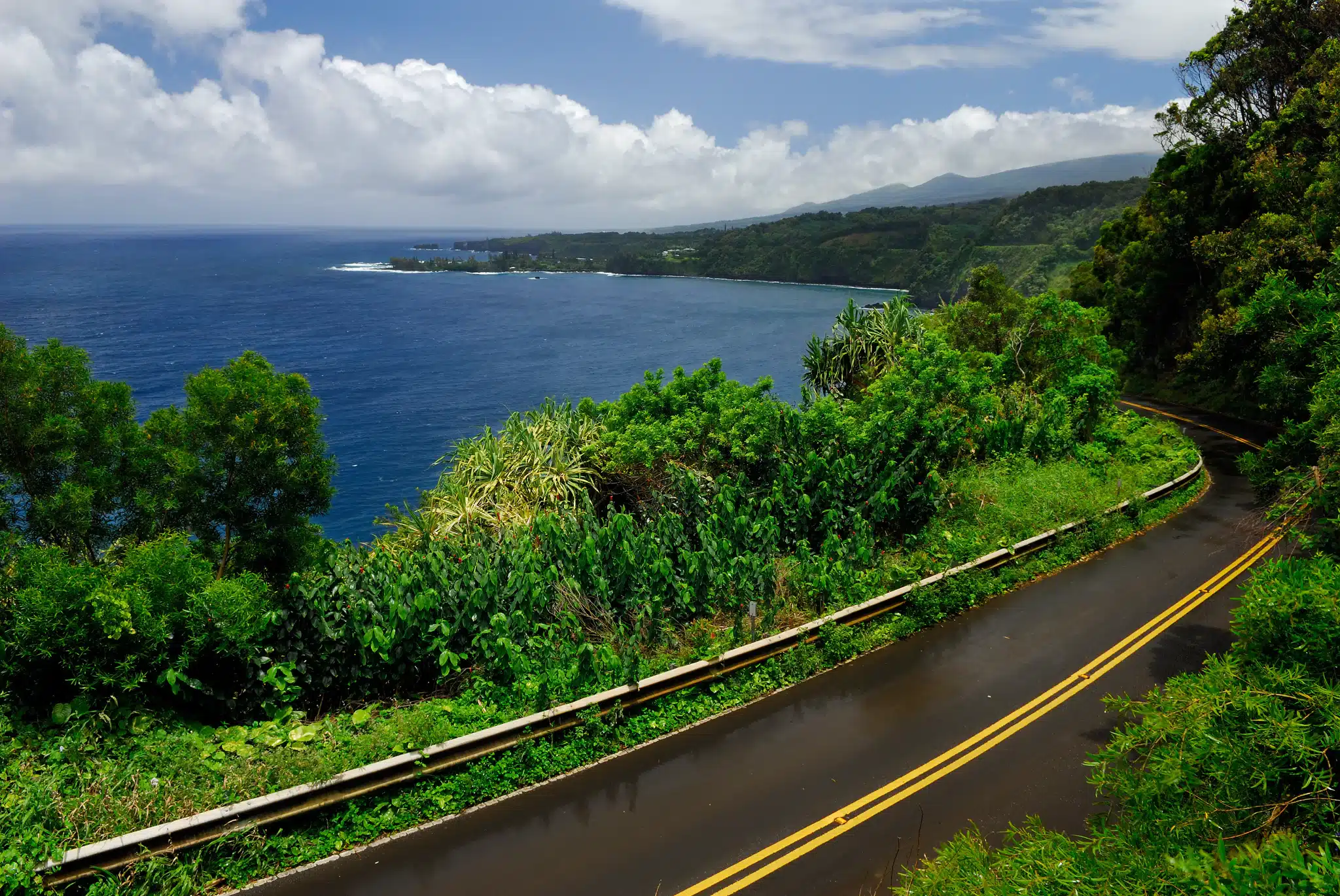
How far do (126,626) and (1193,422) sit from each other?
31881 mm

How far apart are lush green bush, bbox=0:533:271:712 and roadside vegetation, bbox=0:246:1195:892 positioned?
0.03 metres

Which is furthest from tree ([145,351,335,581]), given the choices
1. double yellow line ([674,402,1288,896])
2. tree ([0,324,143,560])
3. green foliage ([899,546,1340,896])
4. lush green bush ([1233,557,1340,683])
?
lush green bush ([1233,557,1340,683])

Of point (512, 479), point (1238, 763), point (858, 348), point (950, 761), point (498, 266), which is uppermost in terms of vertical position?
point (498, 266)

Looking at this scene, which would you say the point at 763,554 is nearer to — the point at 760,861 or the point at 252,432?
the point at 760,861

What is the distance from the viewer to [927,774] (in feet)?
28.2

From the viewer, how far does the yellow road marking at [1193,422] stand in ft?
81.1

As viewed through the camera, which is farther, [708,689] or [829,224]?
[829,224]

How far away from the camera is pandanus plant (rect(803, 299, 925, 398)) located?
850 inches

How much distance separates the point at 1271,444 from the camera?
10.8m

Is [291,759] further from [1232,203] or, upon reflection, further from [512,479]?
[1232,203]

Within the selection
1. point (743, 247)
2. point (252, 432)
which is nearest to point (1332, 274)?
point (252, 432)

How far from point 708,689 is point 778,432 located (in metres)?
6.29

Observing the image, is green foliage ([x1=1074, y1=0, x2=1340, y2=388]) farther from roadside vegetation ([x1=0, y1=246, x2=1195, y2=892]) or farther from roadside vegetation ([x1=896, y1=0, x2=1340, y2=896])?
roadside vegetation ([x1=0, y1=246, x2=1195, y2=892])

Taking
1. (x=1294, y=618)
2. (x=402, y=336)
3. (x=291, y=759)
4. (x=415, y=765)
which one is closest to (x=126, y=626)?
(x=291, y=759)
